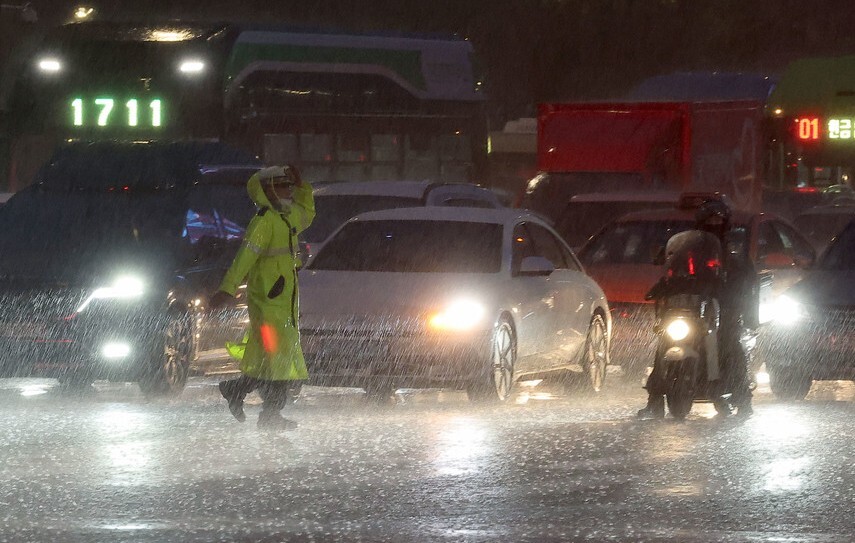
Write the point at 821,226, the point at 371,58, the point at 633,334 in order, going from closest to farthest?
the point at 633,334
the point at 371,58
the point at 821,226

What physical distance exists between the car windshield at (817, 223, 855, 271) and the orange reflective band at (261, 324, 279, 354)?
196 inches

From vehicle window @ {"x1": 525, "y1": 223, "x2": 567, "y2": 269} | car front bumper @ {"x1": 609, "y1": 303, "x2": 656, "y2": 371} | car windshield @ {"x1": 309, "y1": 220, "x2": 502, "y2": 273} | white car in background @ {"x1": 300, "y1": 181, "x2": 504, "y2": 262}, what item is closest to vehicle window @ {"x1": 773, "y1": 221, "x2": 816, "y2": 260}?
car front bumper @ {"x1": 609, "y1": 303, "x2": 656, "y2": 371}

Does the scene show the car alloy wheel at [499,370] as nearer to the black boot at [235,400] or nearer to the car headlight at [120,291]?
the black boot at [235,400]

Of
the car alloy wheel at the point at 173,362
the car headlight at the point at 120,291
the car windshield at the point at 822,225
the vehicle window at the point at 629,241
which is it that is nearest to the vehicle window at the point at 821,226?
the car windshield at the point at 822,225

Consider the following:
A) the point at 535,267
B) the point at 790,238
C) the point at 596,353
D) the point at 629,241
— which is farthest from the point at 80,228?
the point at 790,238

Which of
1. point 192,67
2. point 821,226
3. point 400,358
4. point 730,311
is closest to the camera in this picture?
point 730,311

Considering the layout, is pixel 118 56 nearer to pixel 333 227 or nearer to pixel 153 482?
pixel 333 227

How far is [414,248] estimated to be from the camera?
50.5 ft

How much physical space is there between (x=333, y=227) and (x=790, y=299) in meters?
6.10

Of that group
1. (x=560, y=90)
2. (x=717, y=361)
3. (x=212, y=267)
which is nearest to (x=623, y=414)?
(x=717, y=361)

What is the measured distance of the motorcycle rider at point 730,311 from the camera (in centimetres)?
1360

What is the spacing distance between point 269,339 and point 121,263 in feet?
8.76

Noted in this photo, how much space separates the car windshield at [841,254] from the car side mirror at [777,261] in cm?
54

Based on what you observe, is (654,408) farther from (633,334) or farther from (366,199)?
(366,199)
